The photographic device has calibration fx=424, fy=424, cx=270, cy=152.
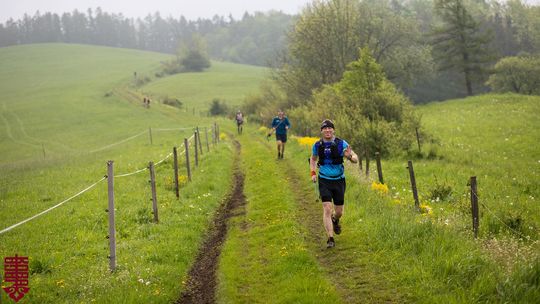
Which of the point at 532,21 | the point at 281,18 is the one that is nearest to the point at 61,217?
the point at 532,21

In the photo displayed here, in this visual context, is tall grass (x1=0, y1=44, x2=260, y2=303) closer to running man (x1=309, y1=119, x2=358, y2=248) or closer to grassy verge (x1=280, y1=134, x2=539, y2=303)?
running man (x1=309, y1=119, x2=358, y2=248)

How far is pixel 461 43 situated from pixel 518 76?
10.2 m

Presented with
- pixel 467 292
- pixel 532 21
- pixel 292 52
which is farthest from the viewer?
pixel 532 21

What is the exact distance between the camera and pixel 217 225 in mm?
12812

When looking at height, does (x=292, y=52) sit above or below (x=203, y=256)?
above

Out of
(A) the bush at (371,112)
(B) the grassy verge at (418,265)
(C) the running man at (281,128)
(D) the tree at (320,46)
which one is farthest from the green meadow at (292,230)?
(D) the tree at (320,46)

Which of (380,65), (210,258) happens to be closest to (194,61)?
(380,65)

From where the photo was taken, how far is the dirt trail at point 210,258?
8.23 m

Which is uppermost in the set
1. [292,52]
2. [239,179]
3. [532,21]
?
[532,21]

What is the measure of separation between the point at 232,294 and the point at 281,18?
612 feet

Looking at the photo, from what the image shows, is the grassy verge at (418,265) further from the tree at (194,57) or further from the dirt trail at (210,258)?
the tree at (194,57)

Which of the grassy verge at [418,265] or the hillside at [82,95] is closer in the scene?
the grassy verge at [418,265]

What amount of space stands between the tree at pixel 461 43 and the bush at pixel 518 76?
4675 millimetres

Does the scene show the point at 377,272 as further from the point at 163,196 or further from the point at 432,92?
the point at 432,92
